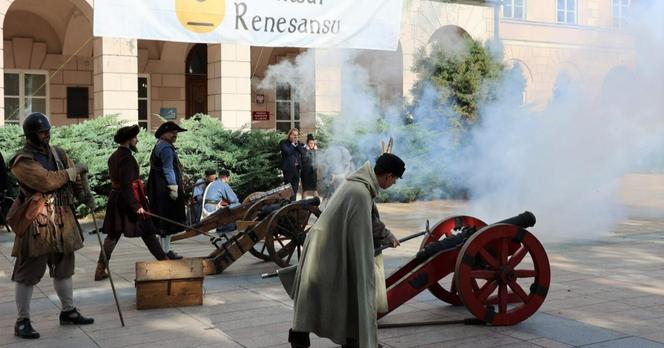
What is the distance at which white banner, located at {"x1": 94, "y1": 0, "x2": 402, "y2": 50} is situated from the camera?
14.1 m

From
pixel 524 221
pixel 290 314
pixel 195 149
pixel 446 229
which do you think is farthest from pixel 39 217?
pixel 195 149

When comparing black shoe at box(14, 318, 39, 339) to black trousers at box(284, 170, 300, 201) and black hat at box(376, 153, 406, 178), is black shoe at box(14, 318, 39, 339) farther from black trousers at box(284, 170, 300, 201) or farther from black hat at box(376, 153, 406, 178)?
black trousers at box(284, 170, 300, 201)

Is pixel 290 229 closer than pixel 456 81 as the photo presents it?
Yes

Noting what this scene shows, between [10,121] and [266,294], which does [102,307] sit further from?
[10,121]

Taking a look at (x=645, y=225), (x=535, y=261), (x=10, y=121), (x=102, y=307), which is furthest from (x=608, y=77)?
(x=10, y=121)

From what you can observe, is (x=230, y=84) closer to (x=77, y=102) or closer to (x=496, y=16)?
(x=77, y=102)

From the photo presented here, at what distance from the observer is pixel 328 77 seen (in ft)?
53.6

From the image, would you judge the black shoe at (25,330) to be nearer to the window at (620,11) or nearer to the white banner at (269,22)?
the white banner at (269,22)

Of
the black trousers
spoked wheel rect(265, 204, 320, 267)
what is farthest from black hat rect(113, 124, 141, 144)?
the black trousers

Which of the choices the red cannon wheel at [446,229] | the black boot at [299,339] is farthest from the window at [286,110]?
the black boot at [299,339]

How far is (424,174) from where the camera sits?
51.4ft

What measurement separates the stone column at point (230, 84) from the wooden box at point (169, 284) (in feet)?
34.7

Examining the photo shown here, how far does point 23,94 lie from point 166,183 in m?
12.3

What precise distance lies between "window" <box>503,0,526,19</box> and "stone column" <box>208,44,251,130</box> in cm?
880
